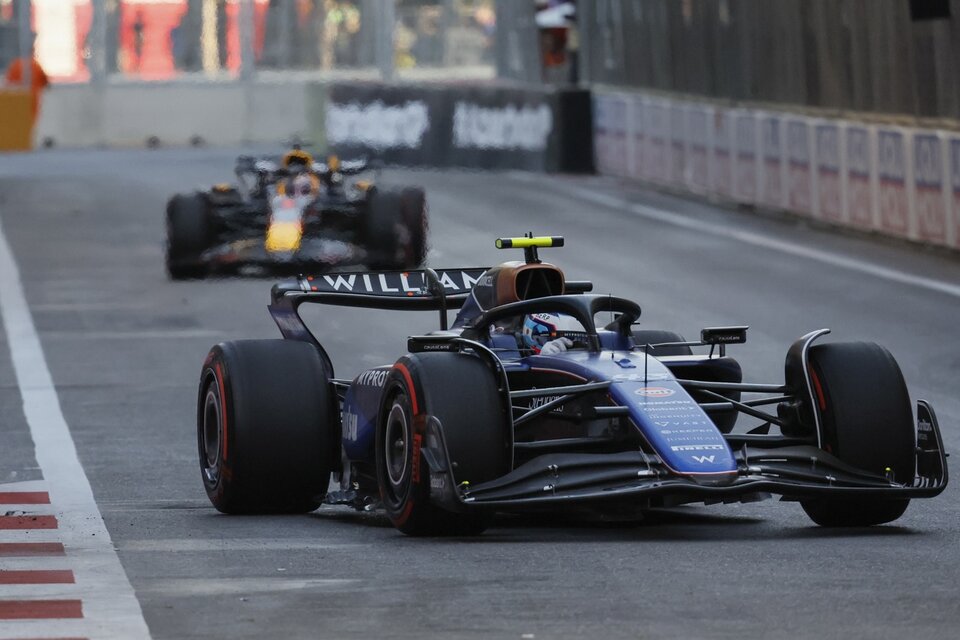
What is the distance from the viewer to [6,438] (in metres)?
13.9

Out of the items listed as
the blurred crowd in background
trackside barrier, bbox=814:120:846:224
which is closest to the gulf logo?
trackside barrier, bbox=814:120:846:224

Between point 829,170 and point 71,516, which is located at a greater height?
point 829,170

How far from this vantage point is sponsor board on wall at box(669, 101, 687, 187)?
35.2m

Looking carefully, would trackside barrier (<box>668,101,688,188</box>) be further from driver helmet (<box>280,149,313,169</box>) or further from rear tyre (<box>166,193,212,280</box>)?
rear tyre (<box>166,193,212,280</box>)

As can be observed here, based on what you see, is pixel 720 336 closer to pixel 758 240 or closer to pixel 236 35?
pixel 758 240

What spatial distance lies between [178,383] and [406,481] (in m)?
7.69

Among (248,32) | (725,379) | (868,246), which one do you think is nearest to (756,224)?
(868,246)

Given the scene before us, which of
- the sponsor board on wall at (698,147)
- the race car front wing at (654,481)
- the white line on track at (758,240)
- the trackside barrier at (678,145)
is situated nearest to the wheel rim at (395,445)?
the race car front wing at (654,481)

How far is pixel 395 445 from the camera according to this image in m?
9.67

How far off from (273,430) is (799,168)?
67.1 ft

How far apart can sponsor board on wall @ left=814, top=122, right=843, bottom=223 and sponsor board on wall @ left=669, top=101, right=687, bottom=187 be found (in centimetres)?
596

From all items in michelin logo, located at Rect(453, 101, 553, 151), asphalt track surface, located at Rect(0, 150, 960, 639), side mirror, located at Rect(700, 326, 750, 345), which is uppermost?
michelin logo, located at Rect(453, 101, 553, 151)

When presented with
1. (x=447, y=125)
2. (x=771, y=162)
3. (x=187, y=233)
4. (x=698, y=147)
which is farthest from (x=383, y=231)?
(x=447, y=125)

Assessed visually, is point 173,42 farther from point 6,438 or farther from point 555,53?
point 6,438
